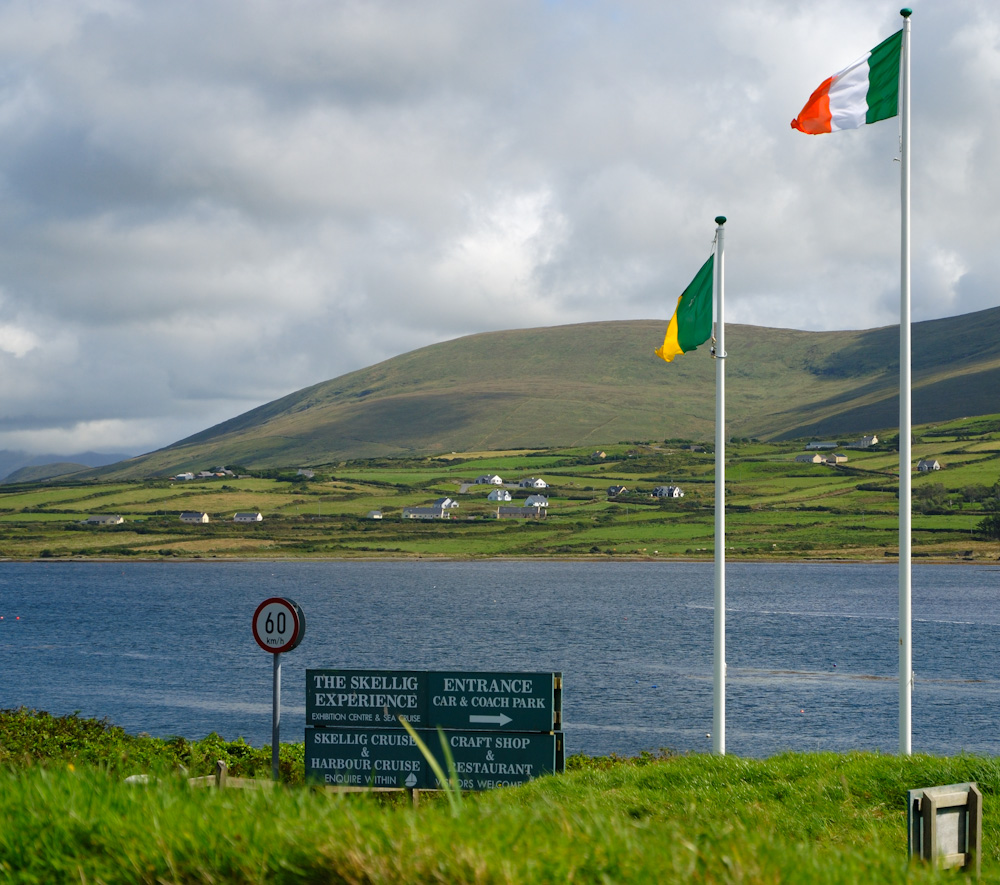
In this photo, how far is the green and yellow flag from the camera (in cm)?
2008

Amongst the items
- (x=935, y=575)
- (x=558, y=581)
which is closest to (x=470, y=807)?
(x=558, y=581)

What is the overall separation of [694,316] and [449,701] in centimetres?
985

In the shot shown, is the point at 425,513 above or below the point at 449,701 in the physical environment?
below

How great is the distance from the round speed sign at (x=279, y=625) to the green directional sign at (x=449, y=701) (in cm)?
83

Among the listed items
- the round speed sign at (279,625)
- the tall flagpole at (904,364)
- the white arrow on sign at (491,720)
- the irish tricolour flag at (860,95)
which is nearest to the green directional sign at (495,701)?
the white arrow on sign at (491,720)

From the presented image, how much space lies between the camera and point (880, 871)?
501cm

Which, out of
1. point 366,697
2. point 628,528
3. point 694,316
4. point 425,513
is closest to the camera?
point 366,697

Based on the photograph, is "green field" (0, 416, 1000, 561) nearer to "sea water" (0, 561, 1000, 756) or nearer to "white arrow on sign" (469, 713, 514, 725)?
"sea water" (0, 561, 1000, 756)

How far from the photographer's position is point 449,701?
47.1 ft

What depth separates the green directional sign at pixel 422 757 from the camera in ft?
46.2

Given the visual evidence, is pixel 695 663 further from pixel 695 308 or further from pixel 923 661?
pixel 695 308

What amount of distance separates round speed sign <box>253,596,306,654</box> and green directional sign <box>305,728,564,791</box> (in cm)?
132

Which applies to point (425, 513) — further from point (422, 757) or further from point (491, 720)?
point (491, 720)

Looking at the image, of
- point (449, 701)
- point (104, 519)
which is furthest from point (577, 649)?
point (104, 519)
